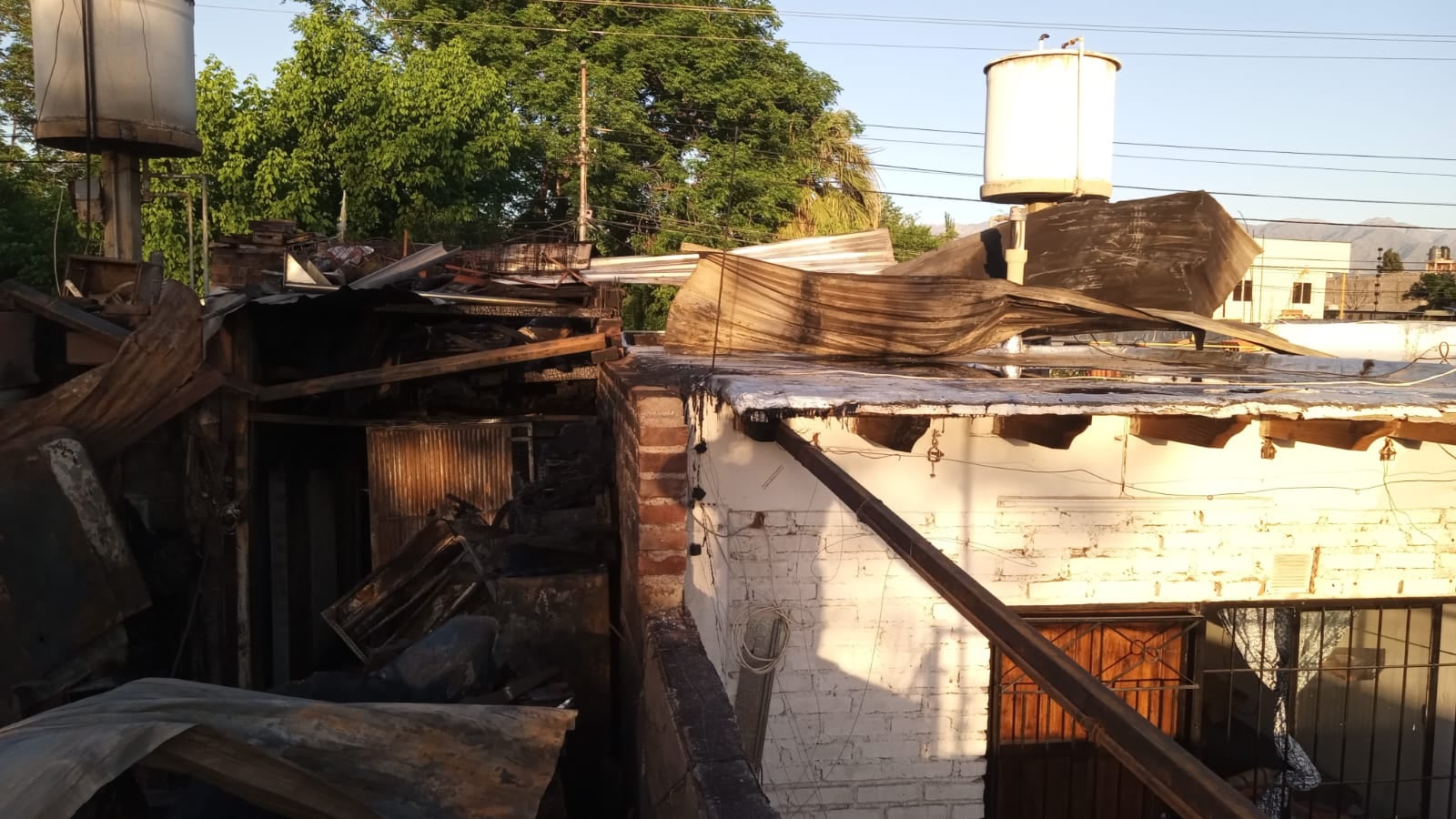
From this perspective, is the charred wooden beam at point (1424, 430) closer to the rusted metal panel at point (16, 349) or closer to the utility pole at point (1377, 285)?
the rusted metal panel at point (16, 349)

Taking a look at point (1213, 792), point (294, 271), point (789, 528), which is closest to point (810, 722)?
point (789, 528)

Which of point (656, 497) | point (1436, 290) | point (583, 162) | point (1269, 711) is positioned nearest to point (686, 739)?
point (656, 497)

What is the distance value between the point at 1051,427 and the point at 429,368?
4.08m

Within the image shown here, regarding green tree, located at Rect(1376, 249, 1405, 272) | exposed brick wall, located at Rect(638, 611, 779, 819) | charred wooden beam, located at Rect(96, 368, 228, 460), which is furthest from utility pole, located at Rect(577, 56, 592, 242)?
green tree, located at Rect(1376, 249, 1405, 272)

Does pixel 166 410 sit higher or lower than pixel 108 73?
lower

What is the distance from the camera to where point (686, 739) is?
109 inches

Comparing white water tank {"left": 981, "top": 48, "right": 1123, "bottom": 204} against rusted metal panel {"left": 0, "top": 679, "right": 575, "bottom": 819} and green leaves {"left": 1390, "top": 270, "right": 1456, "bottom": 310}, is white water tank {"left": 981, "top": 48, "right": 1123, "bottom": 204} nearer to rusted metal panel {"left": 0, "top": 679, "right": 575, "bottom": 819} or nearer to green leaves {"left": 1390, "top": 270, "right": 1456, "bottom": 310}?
rusted metal panel {"left": 0, "top": 679, "right": 575, "bottom": 819}

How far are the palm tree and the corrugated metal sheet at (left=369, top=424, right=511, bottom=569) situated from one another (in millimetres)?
13999

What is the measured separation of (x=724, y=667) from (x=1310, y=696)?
10.2 ft

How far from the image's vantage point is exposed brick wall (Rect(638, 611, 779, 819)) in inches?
97.7

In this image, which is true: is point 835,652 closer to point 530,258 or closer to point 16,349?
point 16,349

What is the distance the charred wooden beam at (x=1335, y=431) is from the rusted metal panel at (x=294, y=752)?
9.89 ft

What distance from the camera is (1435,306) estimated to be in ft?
69.4

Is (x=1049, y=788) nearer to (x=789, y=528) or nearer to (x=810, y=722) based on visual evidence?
(x=810, y=722)
